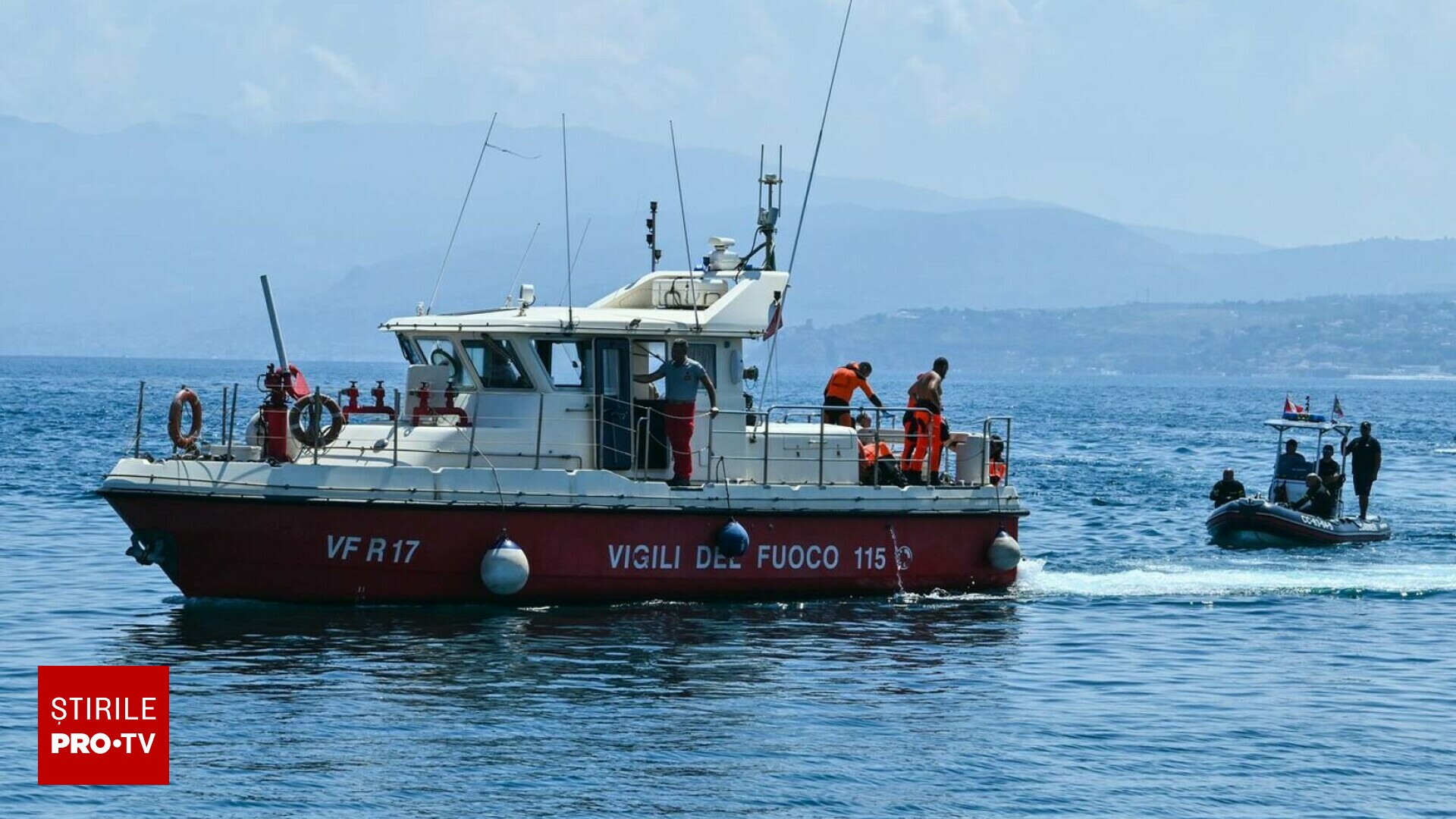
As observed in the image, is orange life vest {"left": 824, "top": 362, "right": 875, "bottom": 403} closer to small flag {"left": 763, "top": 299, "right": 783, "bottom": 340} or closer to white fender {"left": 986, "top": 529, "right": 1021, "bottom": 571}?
small flag {"left": 763, "top": 299, "right": 783, "bottom": 340}

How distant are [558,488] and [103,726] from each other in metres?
5.48

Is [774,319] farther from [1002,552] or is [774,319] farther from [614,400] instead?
[1002,552]

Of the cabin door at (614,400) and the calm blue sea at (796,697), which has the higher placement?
the cabin door at (614,400)

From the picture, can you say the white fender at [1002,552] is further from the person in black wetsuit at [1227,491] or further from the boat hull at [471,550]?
the person in black wetsuit at [1227,491]

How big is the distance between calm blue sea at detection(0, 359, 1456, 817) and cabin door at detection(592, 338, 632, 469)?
1.57 metres

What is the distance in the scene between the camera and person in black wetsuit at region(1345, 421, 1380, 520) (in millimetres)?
31531

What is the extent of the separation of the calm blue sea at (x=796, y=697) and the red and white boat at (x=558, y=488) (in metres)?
0.41

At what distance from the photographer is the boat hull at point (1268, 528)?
28734 mm

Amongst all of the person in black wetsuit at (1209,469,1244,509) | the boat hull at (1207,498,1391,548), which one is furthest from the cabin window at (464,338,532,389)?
the person in black wetsuit at (1209,469,1244,509)

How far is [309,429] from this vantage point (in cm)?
1884

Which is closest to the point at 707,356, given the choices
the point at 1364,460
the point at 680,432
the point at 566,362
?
the point at 680,432

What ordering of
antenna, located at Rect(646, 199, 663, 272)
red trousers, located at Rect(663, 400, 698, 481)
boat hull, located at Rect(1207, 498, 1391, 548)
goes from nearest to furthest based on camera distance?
1. red trousers, located at Rect(663, 400, 698, 481)
2. antenna, located at Rect(646, 199, 663, 272)
3. boat hull, located at Rect(1207, 498, 1391, 548)

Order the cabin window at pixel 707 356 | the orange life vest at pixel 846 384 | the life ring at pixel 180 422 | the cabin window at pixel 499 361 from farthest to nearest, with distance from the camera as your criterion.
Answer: the orange life vest at pixel 846 384
the cabin window at pixel 707 356
the cabin window at pixel 499 361
the life ring at pixel 180 422

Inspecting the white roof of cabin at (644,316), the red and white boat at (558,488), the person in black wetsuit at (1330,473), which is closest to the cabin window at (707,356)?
the red and white boat at (558,488)
